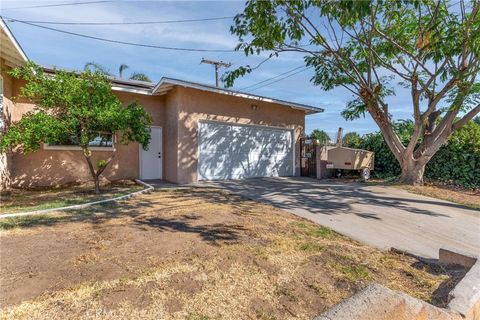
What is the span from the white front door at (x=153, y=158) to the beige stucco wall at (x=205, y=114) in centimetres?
146

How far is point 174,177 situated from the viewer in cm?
1045

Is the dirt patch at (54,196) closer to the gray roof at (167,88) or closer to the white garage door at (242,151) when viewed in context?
the white garage door at (242,151)

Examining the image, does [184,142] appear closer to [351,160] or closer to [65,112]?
[65,112]

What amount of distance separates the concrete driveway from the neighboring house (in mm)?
2140

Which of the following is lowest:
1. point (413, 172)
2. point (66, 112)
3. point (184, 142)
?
point (413, 172)

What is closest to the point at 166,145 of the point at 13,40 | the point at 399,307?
the point at 13,40

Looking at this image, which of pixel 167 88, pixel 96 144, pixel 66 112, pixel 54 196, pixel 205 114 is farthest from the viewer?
pixel 205 114

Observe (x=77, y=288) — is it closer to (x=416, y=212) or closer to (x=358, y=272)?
(x=358, y=272)

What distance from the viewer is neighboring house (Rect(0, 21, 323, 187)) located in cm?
905

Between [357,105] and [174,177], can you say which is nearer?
[174,177]

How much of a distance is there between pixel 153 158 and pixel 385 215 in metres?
8.43

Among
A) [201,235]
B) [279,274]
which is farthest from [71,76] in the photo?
[279,274]

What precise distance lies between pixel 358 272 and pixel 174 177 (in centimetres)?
811

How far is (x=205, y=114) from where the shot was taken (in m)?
10.9
